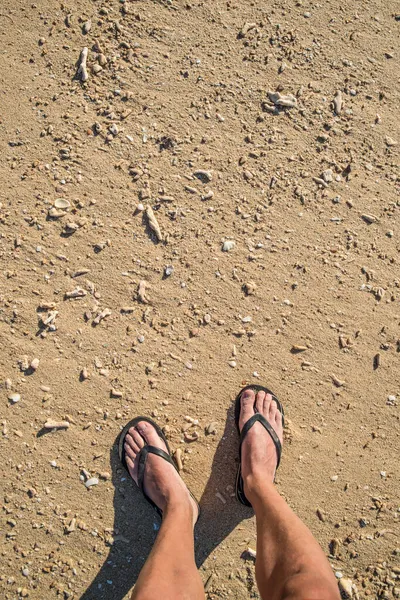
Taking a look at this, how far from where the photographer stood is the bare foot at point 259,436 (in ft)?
8.36

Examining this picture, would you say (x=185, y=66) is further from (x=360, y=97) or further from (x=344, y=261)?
(x=344, y=261)

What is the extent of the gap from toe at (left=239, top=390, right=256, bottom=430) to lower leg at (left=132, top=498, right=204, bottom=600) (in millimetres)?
602

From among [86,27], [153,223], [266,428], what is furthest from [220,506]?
[86,27]

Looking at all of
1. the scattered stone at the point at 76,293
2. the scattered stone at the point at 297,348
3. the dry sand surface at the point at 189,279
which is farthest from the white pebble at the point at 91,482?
the scattered stone at the point at 297,348

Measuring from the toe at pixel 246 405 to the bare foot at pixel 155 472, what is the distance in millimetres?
526

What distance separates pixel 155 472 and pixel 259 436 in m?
0.66

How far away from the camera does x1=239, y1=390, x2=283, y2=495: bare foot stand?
8.36 ft

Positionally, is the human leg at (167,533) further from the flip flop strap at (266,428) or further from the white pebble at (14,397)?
the white pebble at (14,397)

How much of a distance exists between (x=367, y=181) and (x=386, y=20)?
1.10 m

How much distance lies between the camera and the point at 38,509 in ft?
8.35

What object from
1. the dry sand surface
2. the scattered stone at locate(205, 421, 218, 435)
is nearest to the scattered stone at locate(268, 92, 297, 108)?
the dry sand surface

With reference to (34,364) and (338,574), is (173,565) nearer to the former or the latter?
(338,574)

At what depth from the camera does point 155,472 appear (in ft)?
8.36

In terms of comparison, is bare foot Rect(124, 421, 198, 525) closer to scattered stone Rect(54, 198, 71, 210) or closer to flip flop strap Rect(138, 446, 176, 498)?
flip flop strap Rect(138, 446, 176, 498)
